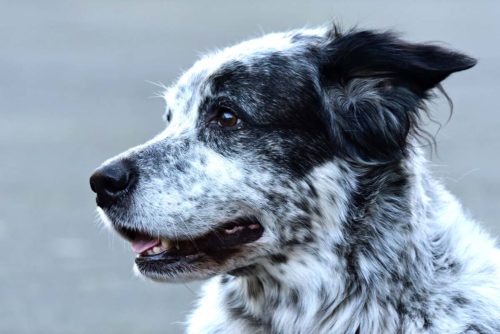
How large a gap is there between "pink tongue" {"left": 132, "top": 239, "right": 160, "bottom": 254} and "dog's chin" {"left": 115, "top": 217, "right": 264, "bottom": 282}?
7 cm

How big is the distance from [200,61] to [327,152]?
2.81ft

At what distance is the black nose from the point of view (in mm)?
5242

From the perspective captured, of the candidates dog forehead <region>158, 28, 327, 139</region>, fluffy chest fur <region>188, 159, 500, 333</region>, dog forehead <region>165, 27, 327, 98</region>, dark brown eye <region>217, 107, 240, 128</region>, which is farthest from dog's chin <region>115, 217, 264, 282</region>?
dog forehead <region>165, 27, 327, 98</region>

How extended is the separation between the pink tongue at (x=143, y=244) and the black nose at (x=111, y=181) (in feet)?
0.75

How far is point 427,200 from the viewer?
17.7ft

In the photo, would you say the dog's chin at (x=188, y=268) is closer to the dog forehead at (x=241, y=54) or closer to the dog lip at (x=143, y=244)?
the dog lip at (x=143, y=244)

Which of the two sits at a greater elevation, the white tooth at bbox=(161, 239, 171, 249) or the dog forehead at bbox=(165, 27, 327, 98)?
the dog forehead at bbox=(165, 27, 327, 98)

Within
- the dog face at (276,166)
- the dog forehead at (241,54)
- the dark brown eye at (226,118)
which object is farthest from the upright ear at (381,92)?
the dark brown eye at (226,118)

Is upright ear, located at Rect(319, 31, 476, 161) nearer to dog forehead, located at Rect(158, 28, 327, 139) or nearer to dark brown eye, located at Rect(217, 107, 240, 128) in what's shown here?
dog forehead, located at Rect(158, 28, 327, 139)

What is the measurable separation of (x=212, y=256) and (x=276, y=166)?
1.46 ft

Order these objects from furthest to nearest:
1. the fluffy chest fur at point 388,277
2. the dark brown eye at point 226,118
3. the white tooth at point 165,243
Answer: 1. the dark brown eye at point 226,118
2. the white tooth at point 165,243
3. the fluffy chest fur at point 388,277

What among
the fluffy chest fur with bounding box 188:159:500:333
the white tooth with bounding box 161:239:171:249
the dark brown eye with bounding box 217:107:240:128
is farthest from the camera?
the dark brown eye with bounding box 217:107:240:128

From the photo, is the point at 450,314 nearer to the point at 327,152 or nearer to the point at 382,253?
the point at 382,253

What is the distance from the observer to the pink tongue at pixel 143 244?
213 inches
